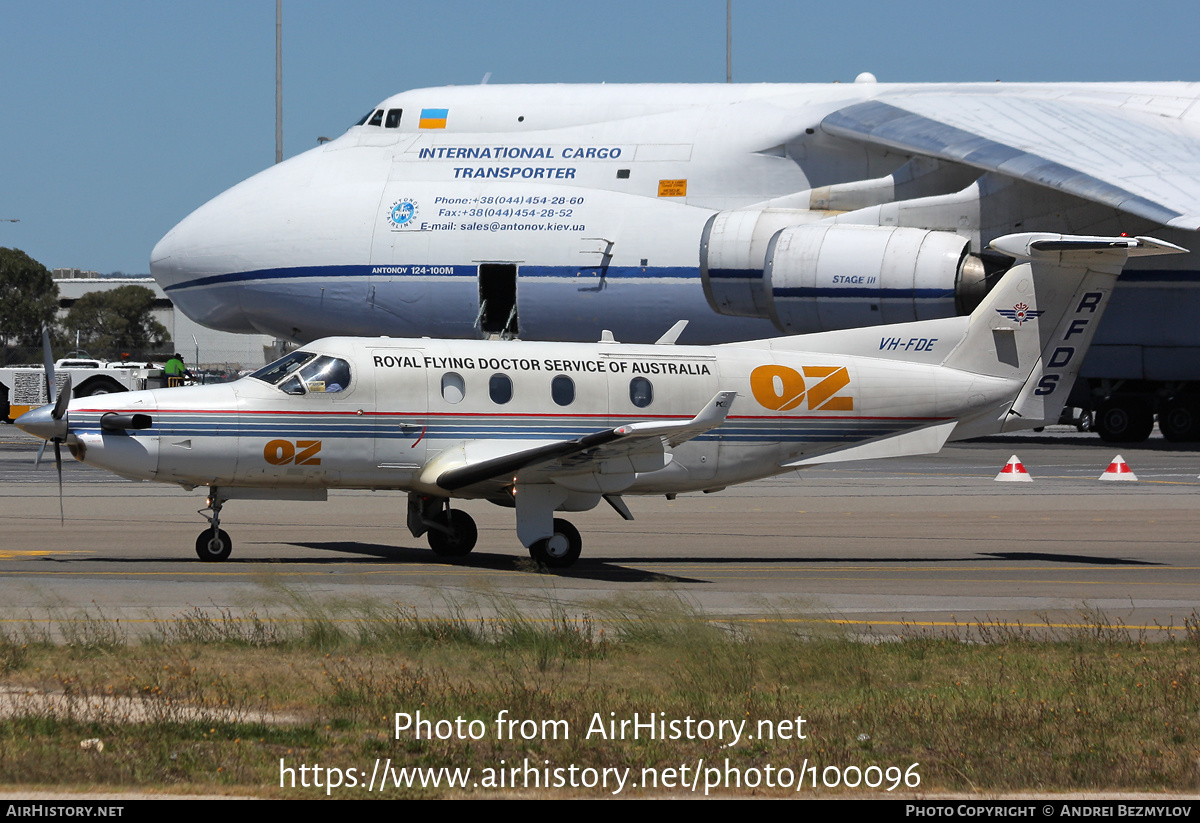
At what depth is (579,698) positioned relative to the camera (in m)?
8.86

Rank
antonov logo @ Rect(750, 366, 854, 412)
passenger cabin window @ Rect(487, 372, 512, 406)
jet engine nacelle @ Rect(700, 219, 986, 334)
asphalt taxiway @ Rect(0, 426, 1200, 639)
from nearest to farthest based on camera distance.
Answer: asphalt taxiway @ Rect(0, 426, 1200, 639) → passenger cabin window @ Rect(487, 372, 512, 406) → antonov logo @ Rect(750, 366, 854, 412) → jet engine nacelle @ Rect(700, 219, 986, 334)

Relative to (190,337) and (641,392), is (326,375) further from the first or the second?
(190,337)

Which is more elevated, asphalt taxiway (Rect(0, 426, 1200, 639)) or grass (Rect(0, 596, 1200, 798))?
grass (Rect(0, 596, 1200, 798))

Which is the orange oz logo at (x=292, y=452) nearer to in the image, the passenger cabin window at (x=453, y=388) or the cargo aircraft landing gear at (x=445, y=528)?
the cargo aircraft landing gear at (x=445, y=528)

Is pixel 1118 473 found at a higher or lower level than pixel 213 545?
lower

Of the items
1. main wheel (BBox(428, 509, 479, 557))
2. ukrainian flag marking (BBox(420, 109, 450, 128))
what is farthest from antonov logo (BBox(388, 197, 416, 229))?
main wheel (BBox(428, 509, 479, 557))

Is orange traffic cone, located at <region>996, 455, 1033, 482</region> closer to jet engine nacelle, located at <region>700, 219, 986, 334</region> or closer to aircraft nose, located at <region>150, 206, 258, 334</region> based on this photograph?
jet engine nacelle, located at <region>700, 219, 986, 334</region>

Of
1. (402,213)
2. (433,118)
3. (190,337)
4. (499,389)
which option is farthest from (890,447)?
(190,337)

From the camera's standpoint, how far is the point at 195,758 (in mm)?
7250

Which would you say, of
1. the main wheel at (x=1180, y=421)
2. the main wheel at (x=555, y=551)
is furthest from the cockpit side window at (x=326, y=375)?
the main wheel at (x=1180, y=421)

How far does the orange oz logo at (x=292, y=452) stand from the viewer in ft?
51.3

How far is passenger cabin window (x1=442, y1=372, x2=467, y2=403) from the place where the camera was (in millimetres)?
16375

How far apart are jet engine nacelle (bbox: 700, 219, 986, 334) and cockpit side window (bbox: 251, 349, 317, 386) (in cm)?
1342

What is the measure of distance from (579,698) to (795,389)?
8877 millimetres
